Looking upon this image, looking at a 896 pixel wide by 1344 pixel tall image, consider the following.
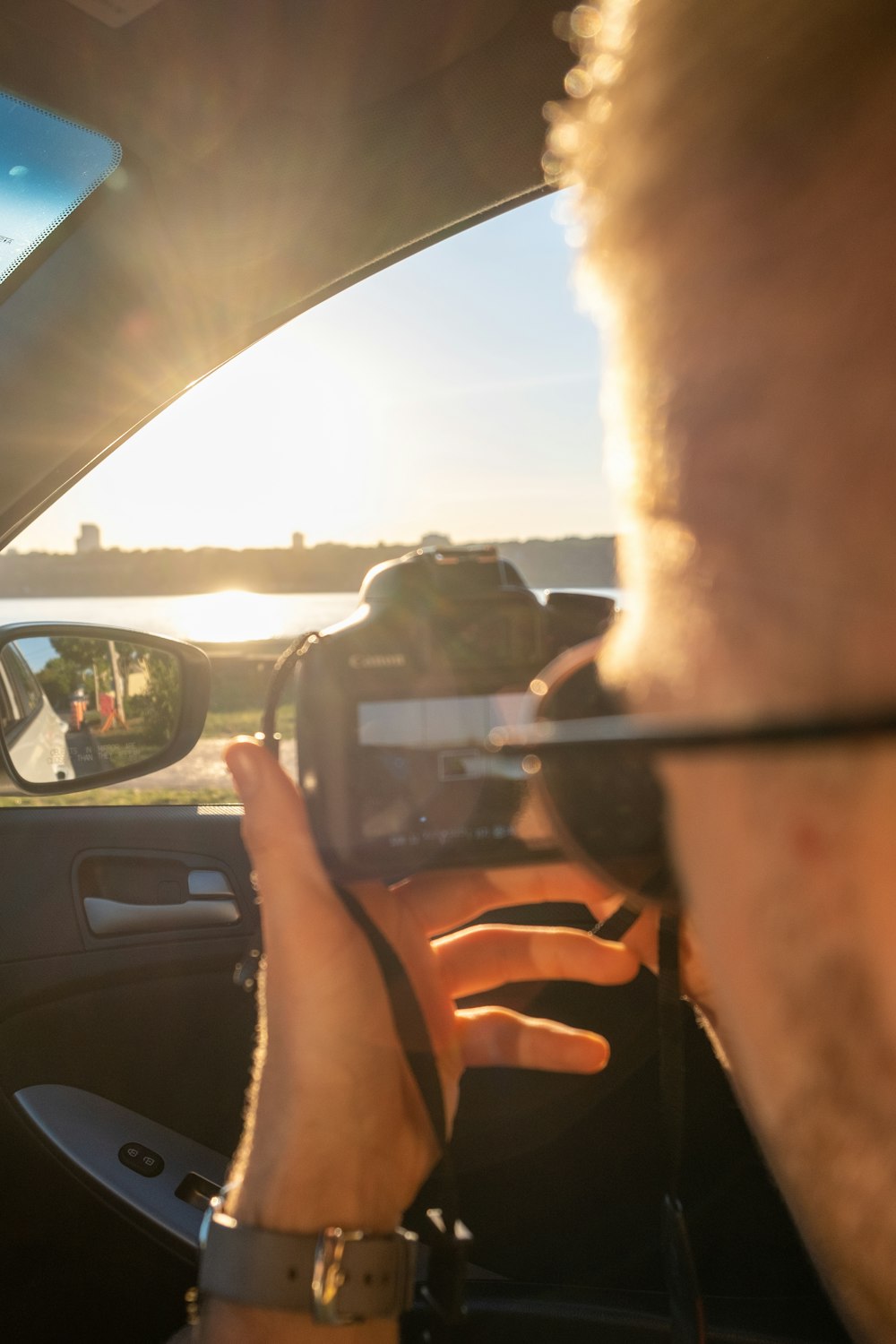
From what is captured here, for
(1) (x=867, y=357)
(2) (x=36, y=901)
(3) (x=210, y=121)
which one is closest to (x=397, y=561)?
(1) (x=867, y=357)

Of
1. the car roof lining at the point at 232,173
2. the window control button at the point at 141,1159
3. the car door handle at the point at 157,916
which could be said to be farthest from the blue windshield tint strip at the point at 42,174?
the window control button at the point at 141,1159

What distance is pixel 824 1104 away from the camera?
25.9 inches

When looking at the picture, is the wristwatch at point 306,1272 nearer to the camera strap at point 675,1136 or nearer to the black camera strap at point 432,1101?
the black camera strap at point 432,1101

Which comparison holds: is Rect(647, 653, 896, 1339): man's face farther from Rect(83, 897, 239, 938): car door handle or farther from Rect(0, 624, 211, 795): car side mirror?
Rect(83, 897, 239, 938): car door handle

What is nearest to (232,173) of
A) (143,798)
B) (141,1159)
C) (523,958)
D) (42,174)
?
(42,174)

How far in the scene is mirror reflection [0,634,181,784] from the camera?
2.09 m

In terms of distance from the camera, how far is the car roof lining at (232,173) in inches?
55.8

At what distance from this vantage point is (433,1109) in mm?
1182

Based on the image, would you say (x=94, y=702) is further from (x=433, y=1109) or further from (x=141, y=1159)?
(x=433, y=1109)

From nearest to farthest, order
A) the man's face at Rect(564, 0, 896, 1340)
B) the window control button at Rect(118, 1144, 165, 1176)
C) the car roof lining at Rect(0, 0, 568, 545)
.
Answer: the man's face at Rect(564, 0, 896, 1340) < the car roof lining at Rect(0, 0, 568, 545) < the window control button at Rect(118, 1144, 165, 1176)

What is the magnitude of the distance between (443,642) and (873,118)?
660 millimetres

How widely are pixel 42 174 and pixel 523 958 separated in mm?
1333

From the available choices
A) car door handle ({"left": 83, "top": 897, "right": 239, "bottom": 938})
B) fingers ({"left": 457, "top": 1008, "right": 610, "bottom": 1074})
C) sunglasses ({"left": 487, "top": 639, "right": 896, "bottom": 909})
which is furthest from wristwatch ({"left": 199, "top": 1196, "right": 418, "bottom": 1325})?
car door handle ({"left": 83, "top": 897, "right": 239, "bottom": 938})

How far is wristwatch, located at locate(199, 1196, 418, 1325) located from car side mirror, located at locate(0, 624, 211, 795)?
3.79 ft
